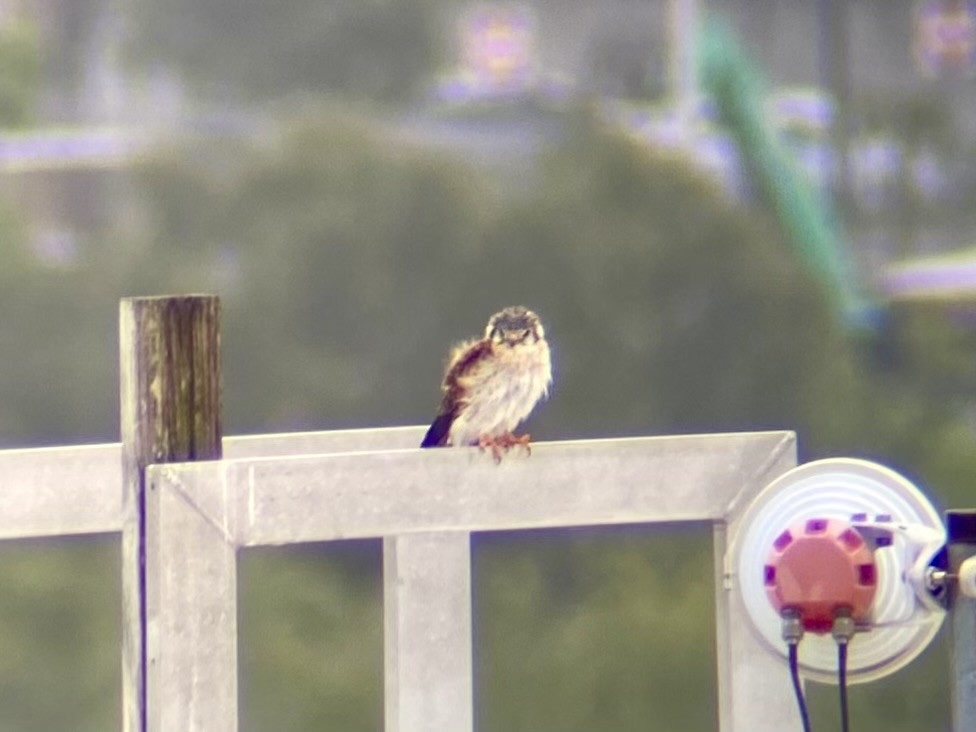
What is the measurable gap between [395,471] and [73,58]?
Result: 23.0 meters

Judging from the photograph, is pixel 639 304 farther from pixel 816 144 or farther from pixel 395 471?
pixel 395 471

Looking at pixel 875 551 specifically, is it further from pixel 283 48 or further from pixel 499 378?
pixel 283 48

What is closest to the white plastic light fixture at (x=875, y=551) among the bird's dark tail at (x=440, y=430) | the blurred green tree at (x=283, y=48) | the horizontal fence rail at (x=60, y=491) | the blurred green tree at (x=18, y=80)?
the horizontal fence rail at (x=60, y=491)

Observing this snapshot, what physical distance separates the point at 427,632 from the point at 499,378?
2338 millimetres

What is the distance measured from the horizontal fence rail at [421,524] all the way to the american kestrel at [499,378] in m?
1.94

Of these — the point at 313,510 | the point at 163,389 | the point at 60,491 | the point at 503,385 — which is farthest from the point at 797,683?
the point at 503,385

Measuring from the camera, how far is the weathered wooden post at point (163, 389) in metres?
2.84

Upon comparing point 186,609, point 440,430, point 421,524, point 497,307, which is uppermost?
point 497,307

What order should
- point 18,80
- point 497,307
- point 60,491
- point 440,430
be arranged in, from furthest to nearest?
point 18,80 → point 497,307 → point 440,430 → point 60,491

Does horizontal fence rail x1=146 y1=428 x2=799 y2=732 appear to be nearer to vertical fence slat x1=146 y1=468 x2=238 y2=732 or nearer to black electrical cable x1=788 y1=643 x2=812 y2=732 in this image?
vertical fence slat x1=146 y1=468 x2=238 y2=732

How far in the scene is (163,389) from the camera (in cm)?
286

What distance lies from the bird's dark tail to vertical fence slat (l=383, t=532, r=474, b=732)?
4.00 ft

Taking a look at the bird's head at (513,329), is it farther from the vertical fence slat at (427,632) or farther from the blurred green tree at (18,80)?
the blurred green tree at (18,80)

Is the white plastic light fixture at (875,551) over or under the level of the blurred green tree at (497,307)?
under
